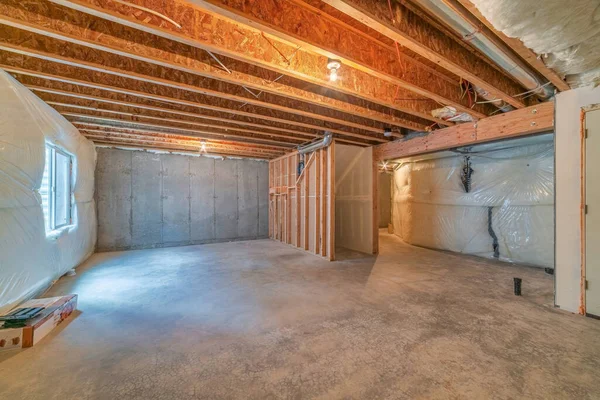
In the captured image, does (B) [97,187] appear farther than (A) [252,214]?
No

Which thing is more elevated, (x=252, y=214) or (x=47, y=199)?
(x=47, y=199)

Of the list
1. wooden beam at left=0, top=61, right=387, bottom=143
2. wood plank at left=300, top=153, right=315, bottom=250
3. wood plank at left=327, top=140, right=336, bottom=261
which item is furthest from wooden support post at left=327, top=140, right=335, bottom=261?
wooden beam at left=0, top=61, right=387, bottom=143

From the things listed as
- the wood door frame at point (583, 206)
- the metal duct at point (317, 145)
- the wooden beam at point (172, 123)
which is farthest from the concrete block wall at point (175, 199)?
the wood door frame at point (583, 206)

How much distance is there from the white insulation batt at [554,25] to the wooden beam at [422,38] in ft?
1.47

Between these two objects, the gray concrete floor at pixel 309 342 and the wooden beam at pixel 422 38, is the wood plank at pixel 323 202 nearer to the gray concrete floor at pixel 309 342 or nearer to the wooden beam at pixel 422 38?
the gray concrete floor at pixel 309 342

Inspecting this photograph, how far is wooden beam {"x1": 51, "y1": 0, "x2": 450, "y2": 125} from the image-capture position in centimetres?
156

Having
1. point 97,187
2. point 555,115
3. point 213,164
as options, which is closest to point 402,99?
point 555,115

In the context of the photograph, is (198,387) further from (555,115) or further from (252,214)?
(252,214)

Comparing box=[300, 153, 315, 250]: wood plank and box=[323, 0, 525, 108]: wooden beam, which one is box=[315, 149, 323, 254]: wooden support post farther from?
box=[323, 0, 525, 108]: wooden beam

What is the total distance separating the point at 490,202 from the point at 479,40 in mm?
4173

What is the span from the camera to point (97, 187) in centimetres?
553

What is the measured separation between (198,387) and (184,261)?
11.7 ft

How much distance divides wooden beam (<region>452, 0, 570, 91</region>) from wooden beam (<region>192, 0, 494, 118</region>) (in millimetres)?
659

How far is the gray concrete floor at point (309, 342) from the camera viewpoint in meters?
1.51
